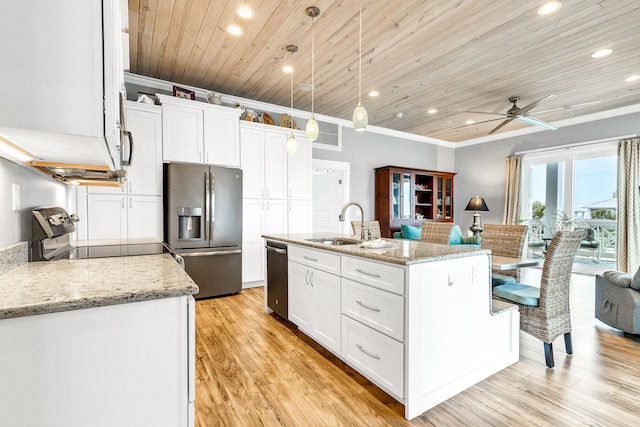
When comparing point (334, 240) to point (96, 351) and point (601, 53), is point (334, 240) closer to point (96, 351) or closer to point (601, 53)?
point (96, 351)

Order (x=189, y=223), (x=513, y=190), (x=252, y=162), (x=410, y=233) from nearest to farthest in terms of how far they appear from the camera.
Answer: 1. (x=189, y=223)
2. (x=252, y=162)
3. (x=410, y=233)
4. (x=513, y=190)

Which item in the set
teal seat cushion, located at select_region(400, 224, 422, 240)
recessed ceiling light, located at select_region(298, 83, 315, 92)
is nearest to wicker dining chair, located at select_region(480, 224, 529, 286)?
teal seat cushion, located at select_region(400, 224, 422, 240)

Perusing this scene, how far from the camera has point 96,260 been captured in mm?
1478

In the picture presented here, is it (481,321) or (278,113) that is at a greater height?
(278,113)

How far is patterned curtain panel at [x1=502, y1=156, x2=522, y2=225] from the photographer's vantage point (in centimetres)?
627

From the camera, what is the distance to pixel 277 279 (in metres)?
3.05

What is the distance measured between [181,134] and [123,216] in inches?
46.6

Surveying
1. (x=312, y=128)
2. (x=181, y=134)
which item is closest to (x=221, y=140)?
(x=181, y=134)

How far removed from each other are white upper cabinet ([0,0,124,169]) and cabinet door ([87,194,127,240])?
2.91 metres

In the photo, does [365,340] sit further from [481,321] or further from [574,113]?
[574,113]

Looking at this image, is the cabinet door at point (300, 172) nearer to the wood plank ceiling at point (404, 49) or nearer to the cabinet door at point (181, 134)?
the wood plank ceiling at point (404, 49)

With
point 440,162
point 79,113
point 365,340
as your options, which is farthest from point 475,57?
point 440,162

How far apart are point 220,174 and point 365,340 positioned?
2808 millimetres

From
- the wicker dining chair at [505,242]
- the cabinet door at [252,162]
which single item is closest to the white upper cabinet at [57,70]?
the wicker dining chair at [505,242]
